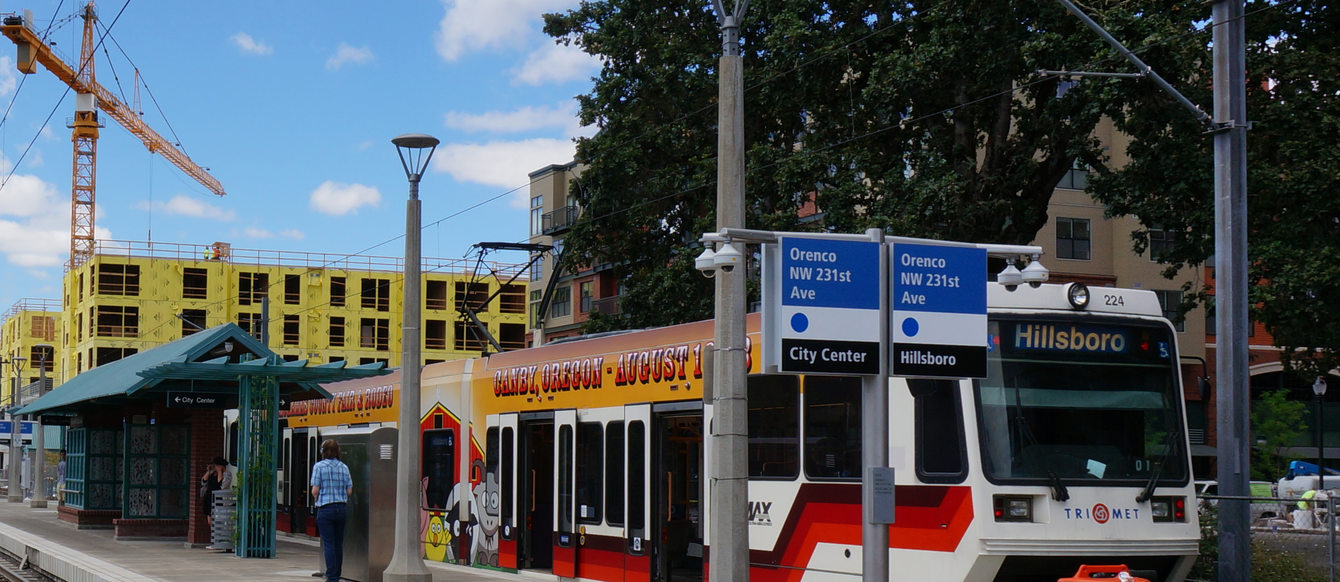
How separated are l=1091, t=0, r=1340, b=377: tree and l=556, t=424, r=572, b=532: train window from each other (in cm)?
930

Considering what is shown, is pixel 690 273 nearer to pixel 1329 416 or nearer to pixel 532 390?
pixel 532 390

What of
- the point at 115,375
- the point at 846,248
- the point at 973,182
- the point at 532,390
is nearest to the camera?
the point at 846,248

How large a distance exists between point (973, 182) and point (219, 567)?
13.2 m

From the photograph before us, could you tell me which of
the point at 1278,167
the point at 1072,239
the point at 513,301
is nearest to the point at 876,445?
the point at 1278,167

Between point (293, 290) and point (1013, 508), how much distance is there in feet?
289

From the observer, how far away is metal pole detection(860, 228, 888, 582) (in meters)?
9.19

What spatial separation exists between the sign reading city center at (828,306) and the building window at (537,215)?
222 ft

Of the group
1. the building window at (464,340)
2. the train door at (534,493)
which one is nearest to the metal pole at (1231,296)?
the train door at (534,493)

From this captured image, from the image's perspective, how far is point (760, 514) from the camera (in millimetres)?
13695

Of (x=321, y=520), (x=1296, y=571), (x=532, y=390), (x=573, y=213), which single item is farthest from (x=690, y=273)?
(x=573, y=213)

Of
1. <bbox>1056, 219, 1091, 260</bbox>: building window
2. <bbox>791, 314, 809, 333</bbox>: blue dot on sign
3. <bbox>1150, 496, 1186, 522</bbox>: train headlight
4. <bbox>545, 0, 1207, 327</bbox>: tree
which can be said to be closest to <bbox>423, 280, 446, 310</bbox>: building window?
<bbox>1056, 219, 1091, 260</bbox>: building window

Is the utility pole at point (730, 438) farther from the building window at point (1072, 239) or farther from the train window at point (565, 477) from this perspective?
the building window at point (1072, 239)

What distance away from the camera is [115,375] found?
2723 cm

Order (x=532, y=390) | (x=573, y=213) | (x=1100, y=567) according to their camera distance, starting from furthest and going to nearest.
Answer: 1. (x=573, y=213)
2. (x=532, y=390)
3. (x=1100, y=567)
